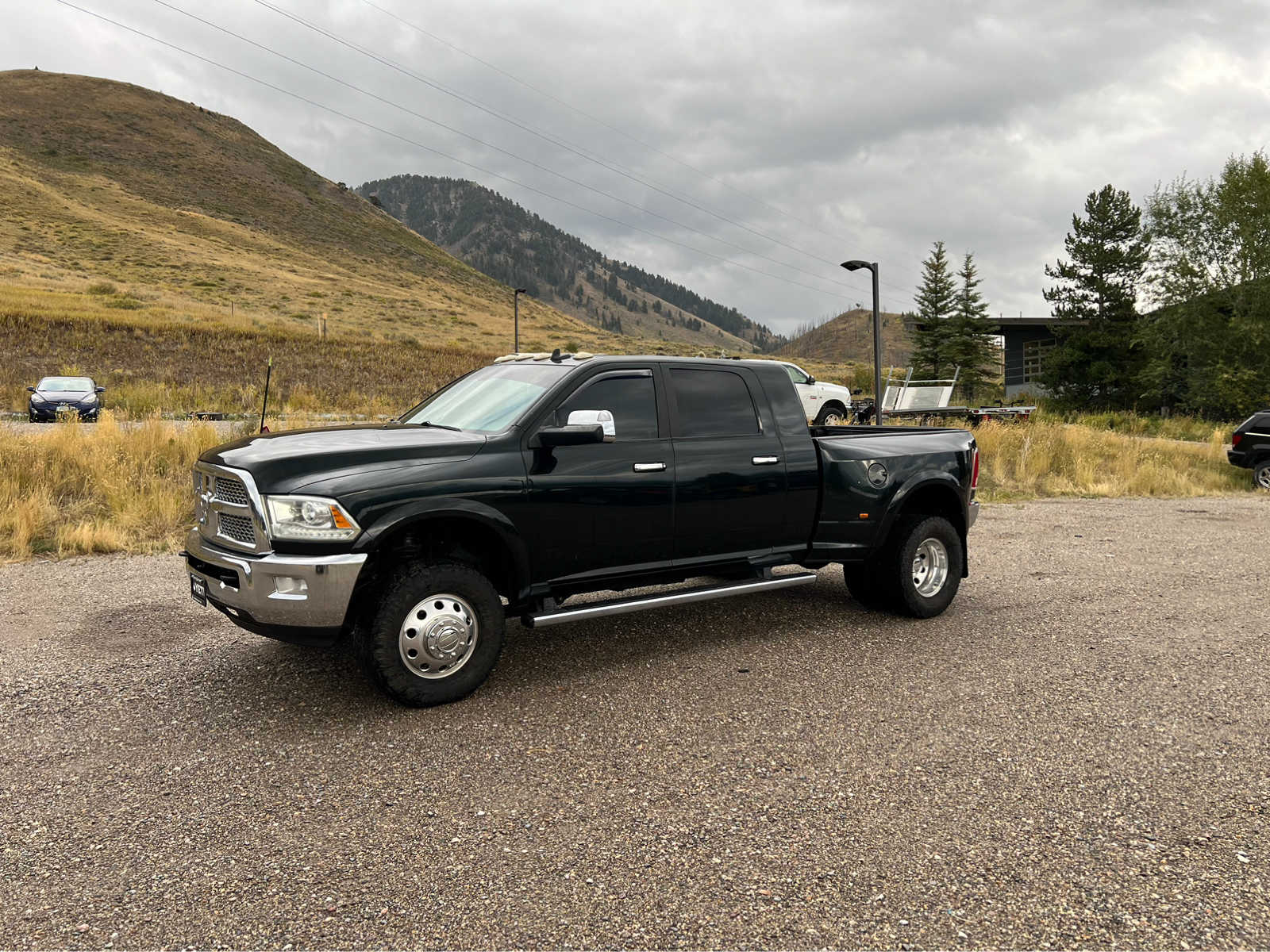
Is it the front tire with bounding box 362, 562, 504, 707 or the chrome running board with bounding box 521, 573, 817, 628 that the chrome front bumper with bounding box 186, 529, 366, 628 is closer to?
the front tire with bounding box 362, 562, 504, 707

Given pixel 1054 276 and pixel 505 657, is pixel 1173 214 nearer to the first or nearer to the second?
pixel 1054 276

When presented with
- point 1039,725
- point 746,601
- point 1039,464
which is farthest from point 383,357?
point 1039,725

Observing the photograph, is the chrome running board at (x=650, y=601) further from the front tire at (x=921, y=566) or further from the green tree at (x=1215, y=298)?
the green tree at (x=1215, y=298)

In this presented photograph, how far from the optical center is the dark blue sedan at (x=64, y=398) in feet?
77.4

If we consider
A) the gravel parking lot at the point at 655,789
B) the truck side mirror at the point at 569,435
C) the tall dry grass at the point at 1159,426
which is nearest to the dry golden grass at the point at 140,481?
the gravel parking lot at the point at 655,789

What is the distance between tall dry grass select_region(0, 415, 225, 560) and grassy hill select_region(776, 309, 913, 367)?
133488mm

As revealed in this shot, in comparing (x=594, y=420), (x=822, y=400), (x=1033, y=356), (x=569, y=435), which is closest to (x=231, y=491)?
(x=569, y=435)

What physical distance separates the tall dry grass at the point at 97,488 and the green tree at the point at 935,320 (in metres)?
57.6

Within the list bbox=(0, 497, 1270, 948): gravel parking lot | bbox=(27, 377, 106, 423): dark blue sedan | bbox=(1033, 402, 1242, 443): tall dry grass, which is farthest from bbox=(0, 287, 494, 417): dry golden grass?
bbox=(1033, 402, 1242, 443): tall dry grass

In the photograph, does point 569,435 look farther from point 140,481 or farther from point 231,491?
point 140,481

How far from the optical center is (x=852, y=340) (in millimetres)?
157000

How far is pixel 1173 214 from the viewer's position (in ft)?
139

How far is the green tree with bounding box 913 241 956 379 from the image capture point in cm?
6312

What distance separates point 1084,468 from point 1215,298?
31255 millimetres
